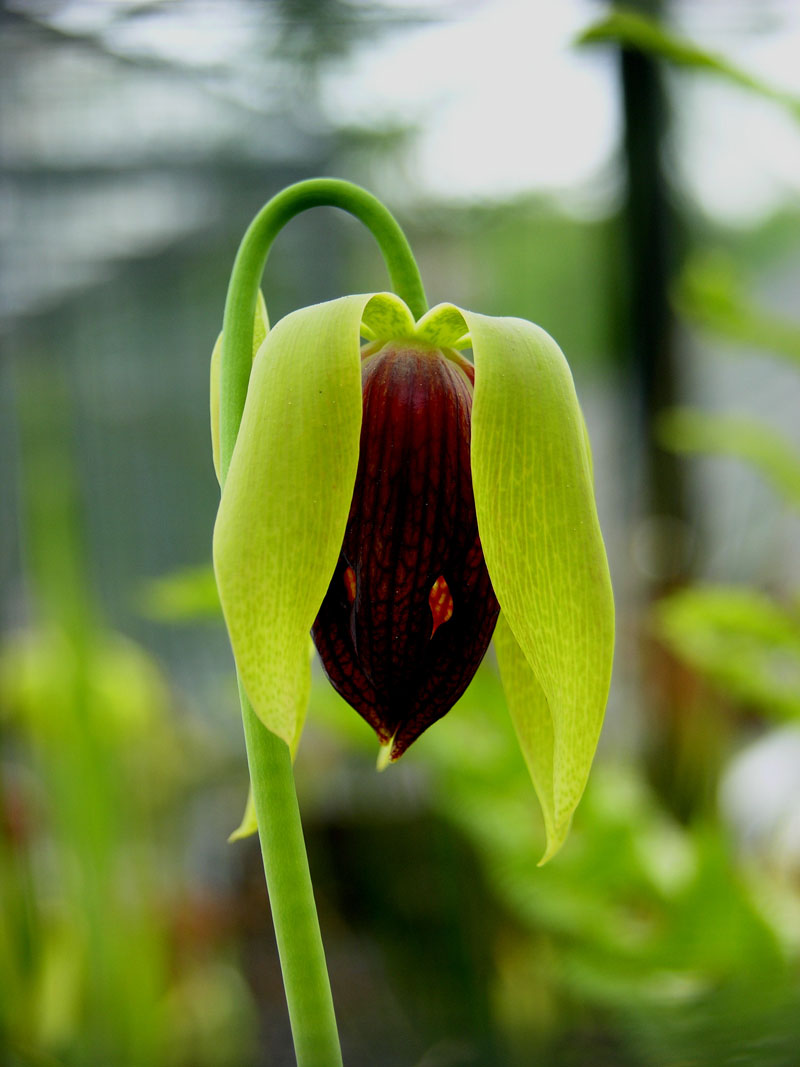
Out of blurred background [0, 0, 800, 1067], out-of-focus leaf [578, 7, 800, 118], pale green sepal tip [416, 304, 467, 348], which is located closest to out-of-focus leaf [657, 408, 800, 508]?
blurred background [0, 0, 800, 1067]

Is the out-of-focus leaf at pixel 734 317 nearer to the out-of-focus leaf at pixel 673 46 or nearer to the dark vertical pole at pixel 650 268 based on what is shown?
the out-of-focus leaf at pixel 673 46

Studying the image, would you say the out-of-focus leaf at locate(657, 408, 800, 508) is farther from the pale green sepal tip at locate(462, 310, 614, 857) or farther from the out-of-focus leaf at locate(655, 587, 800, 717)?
the pale green sepal tip at locate(462, 310, 614, 857)

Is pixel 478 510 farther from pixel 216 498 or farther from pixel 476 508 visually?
pixel 216 498

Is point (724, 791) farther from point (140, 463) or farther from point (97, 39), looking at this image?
point (97, 39)

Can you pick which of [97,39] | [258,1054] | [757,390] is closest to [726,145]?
[757,390]

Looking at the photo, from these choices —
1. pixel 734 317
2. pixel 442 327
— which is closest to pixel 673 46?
pixel 734 317

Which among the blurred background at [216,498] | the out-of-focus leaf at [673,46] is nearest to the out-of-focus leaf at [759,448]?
the blurred background at [216,498]
